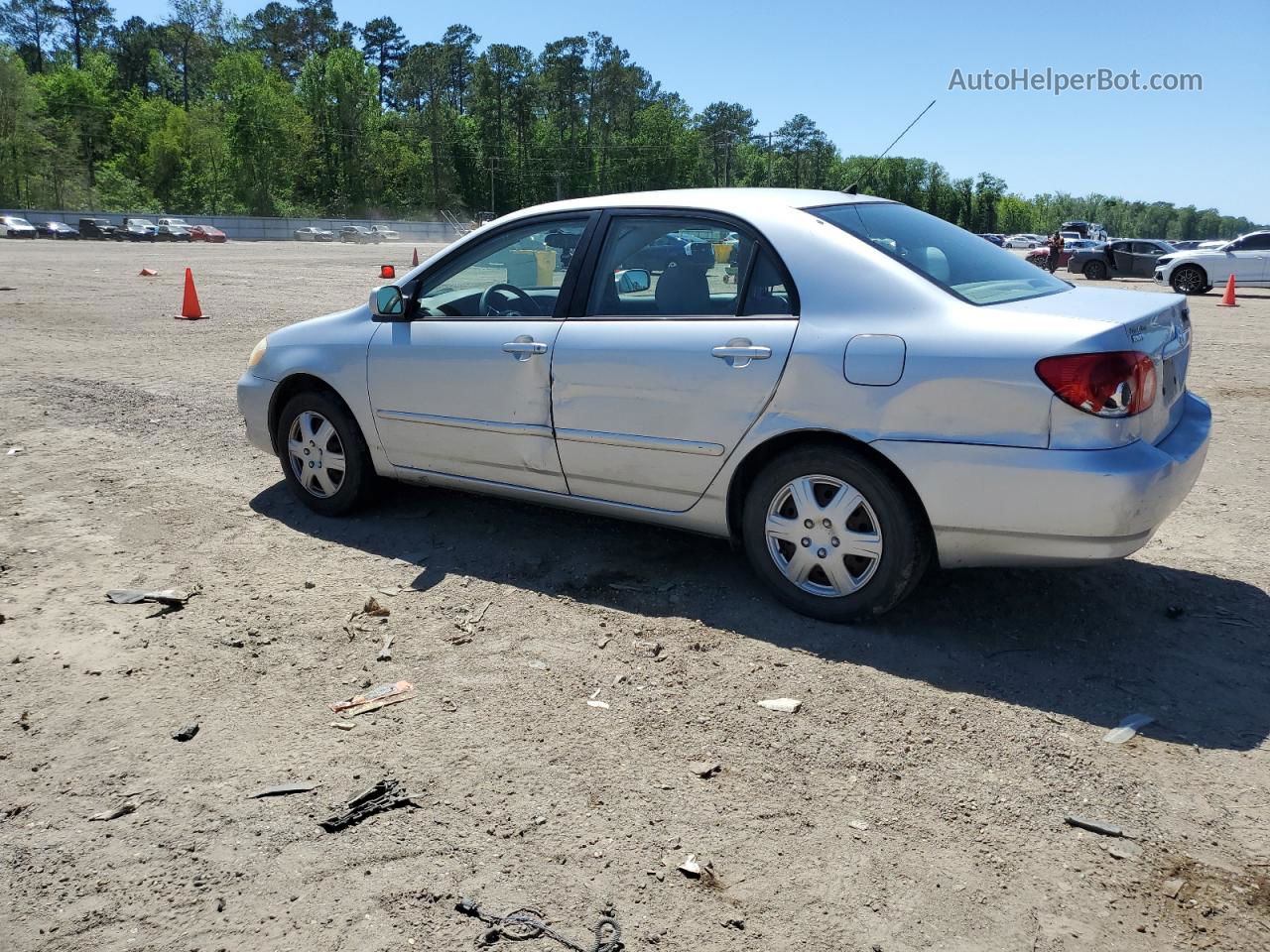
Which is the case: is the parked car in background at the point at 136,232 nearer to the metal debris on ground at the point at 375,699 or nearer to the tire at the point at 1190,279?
the tire at the point at 1190,279

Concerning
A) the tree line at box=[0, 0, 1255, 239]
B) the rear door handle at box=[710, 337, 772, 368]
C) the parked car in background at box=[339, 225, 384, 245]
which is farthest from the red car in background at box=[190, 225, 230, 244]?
the rear door handle at box=[710, 337, 772, 368]

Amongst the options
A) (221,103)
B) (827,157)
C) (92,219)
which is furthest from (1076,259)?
(221,103)

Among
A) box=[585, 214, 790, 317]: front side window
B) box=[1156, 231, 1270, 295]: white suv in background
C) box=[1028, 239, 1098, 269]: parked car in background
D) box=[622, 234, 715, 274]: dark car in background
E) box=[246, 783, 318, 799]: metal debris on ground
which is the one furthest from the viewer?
box=[1028, 239, 1098, 269]: parked car in background

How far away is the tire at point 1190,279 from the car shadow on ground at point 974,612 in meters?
27.1

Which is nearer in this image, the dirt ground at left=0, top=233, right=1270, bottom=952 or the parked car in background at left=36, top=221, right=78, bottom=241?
the dirt ground at left=0, top=233, right=1270, bottom=952

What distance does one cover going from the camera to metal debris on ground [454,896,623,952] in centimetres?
246

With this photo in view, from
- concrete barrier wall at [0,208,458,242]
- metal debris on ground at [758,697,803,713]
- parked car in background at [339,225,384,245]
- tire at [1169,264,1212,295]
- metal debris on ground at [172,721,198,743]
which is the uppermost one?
concrete barrier wall at [0,208,458,242]

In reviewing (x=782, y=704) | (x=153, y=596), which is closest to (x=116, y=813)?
(x=153, y=596)

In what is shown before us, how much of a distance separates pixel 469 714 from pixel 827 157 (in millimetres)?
70870

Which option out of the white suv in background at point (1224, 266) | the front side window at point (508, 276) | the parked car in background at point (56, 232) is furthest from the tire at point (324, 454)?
the parked car in background at point (56, 232)

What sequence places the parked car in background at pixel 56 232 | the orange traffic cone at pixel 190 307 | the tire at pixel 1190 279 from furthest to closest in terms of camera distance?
the parked car in background at pixel 56 232 < the tire at pixel 1190 279 < the orange traffic cone at pixel 190 307

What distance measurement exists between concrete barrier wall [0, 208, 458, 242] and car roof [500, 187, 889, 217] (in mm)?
75760

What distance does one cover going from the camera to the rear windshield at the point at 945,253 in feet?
13.7

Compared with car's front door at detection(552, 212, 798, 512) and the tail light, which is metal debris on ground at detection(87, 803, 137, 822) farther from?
the tail light
